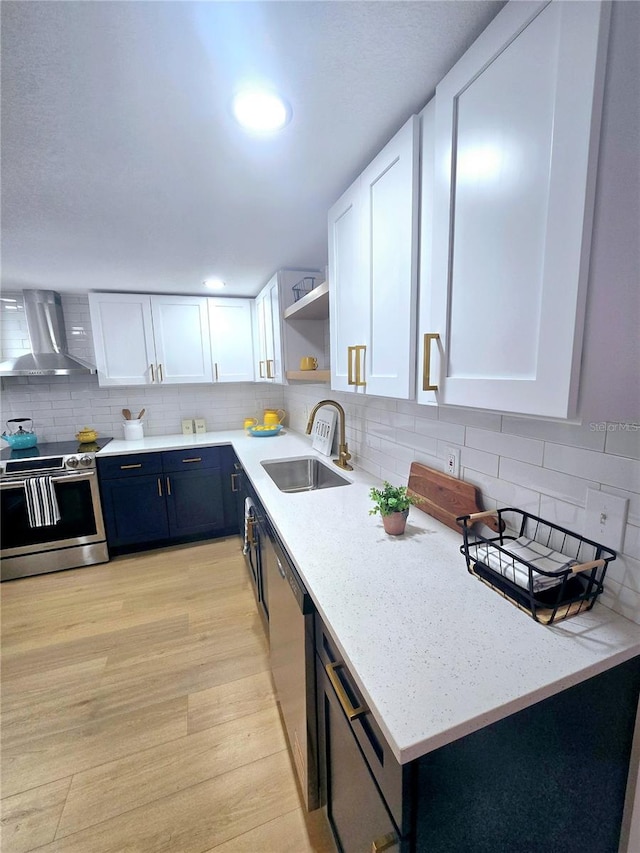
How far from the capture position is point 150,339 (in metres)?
2.98

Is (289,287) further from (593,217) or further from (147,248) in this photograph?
(593,217)

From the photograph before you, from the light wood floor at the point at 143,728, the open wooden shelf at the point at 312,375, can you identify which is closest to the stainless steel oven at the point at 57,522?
the light wood floor at the point at 143,728

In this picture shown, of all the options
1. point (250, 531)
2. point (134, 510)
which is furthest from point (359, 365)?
point (134, 510)

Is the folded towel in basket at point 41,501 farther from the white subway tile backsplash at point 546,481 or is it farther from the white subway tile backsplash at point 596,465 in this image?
the white subway tile backsplash at point 596,465

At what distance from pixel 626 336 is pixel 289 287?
81.2 inches

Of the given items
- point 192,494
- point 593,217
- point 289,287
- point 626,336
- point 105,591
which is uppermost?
point 289,287

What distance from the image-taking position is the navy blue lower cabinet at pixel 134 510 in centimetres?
278

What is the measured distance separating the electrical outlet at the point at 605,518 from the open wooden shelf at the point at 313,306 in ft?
4.16

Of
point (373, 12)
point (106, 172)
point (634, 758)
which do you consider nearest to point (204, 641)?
point (634, 758)

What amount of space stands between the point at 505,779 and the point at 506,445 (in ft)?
2.58

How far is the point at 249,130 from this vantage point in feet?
3.30

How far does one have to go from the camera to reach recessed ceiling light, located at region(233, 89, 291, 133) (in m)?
0.88

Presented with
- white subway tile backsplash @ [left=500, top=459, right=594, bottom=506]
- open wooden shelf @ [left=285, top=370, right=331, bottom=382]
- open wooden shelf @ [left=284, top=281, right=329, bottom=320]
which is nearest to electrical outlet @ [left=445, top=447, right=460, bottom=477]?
white subway tile backsplash @ [left=500, top=459, right=594, bottom=506]

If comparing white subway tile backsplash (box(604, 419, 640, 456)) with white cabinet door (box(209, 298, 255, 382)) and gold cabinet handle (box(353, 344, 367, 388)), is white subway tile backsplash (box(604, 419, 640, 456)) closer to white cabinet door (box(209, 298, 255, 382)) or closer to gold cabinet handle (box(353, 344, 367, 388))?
gold cabinet handle (box(353, 344, 367, 388))
